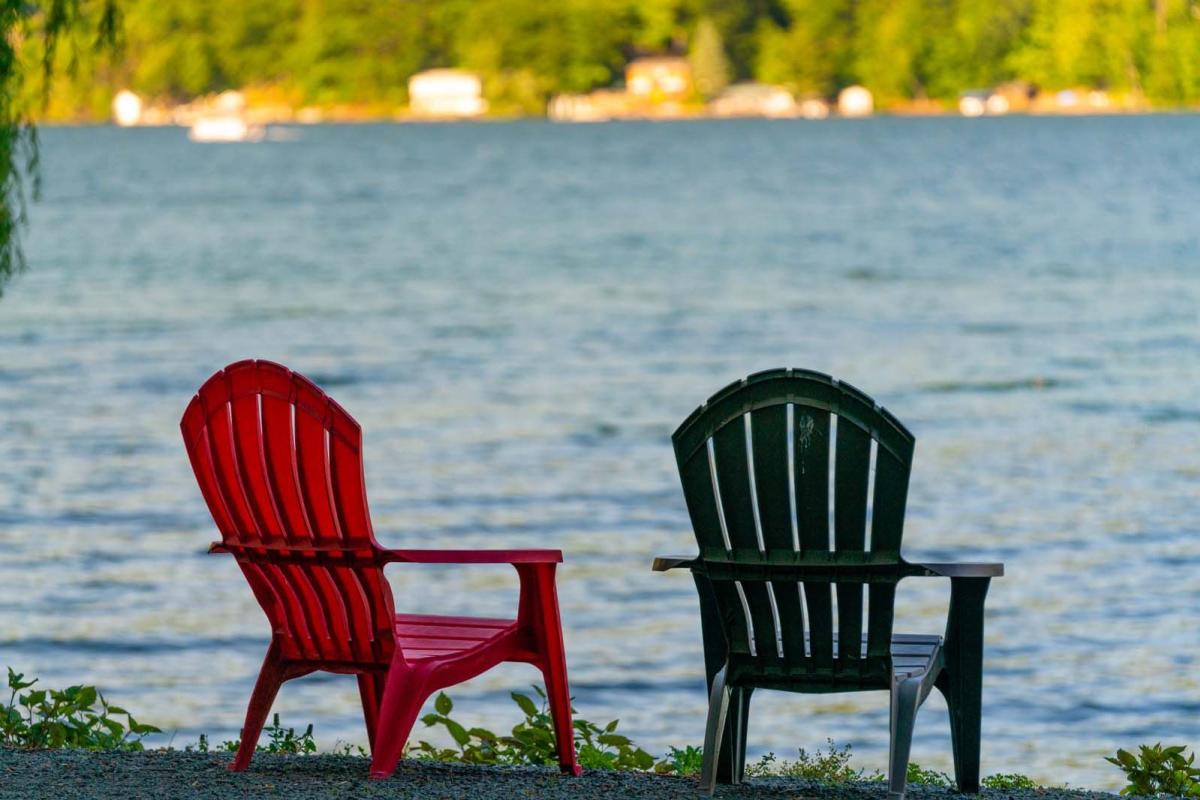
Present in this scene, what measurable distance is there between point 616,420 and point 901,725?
1467cm

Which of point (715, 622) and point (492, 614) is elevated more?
point (715, 622)

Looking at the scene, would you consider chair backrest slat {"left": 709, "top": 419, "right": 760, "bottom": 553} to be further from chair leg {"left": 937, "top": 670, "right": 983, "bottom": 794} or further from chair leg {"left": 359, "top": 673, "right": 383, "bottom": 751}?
chair leg {"left": 359, "top": 673, "right": 383, "bottom": 751}

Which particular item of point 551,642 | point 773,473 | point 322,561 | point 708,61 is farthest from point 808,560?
point 708,61

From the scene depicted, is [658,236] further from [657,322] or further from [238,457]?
[238,457]

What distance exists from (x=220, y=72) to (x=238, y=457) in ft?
504

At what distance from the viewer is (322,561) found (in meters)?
4.99

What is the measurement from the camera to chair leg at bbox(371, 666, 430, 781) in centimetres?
498

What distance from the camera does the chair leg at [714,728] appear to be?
16.3 ft

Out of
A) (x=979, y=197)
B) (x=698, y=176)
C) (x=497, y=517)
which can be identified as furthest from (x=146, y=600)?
(x=698, y=176)

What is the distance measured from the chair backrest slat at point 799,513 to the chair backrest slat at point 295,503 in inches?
32.0

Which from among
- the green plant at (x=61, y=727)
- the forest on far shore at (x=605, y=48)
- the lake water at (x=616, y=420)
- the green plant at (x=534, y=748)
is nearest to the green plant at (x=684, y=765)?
the green plant at (x=534, y=748)

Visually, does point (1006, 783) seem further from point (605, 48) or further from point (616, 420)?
point (605, 48)

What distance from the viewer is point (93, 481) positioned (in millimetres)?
15773

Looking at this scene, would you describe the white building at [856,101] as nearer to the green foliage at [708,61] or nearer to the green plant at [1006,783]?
the green foliage at [708,61]
